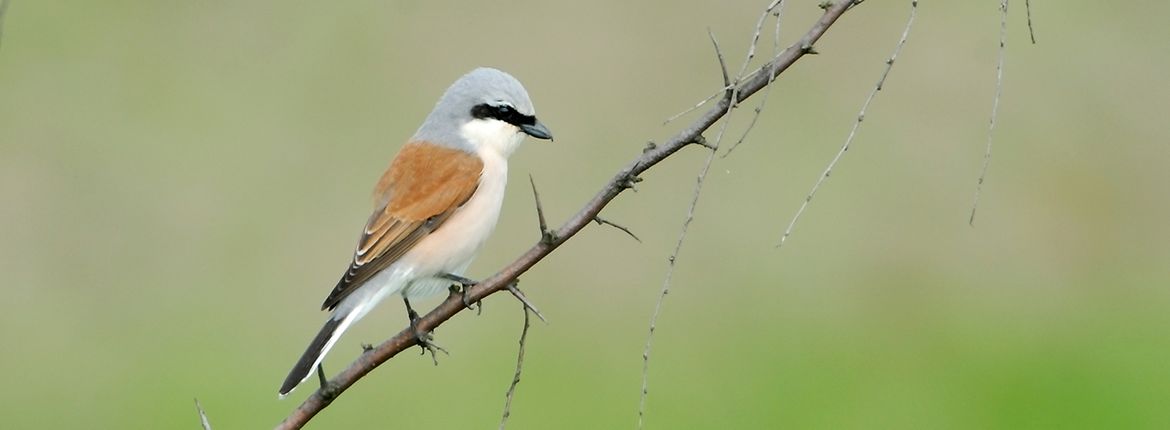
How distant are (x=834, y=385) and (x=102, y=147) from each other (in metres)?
5.46

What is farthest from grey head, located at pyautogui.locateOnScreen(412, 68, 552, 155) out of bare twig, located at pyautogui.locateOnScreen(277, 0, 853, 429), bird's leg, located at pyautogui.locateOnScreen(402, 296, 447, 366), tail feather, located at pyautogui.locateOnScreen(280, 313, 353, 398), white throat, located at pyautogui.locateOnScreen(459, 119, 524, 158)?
bare twig, located at pyautogui.locateOnScreen(277, 0, 853, 429)

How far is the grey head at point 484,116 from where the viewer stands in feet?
16.7

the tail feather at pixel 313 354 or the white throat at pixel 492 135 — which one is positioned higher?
the white throat at pixel 492 135

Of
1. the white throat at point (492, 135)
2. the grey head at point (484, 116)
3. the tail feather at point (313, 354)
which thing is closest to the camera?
the tail feather at point (313, 354)

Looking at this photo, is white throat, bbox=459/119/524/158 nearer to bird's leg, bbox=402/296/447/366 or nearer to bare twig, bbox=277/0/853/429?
bird's leg, bbox=402/296/447/366

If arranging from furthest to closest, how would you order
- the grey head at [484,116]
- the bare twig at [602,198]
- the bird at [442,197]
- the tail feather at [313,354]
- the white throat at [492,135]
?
the white throat at [492,135] → the grey head at [484,116] → the bird at [442,197] → the tail feather at [313,354] → the bare twig at [602,198]

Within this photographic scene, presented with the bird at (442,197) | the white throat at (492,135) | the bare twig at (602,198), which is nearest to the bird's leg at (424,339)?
the bare twig at (602,198)

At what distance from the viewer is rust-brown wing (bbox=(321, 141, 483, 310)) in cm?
493

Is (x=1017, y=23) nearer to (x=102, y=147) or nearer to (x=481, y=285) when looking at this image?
(x=102, y=147)

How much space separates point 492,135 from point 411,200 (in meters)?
0.35

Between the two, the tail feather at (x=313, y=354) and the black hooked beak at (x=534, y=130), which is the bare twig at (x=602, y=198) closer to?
the tail feather at (x=313, y=354)

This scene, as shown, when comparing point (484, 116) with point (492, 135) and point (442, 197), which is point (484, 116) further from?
point (442, 197)

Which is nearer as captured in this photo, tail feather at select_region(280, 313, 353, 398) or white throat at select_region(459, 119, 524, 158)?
tail feather at select_region(280, 313, 353, 398)

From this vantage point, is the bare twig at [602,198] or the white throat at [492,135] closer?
the bare twig at [602,198]
